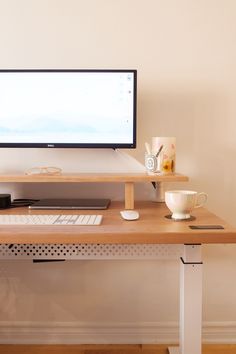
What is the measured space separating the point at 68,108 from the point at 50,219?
0.55 metres

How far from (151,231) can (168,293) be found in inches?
32.5

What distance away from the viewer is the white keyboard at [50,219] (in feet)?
3.89

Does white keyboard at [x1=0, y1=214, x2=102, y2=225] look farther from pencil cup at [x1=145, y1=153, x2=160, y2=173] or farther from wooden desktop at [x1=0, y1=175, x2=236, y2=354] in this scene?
pencil cup at [x1=145, y1=153, x2=160, y2=173]

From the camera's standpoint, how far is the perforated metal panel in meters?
1.37

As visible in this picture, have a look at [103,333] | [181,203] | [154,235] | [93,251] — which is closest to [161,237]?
[154,235]

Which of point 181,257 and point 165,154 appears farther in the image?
point 165,154

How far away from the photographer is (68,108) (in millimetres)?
1538

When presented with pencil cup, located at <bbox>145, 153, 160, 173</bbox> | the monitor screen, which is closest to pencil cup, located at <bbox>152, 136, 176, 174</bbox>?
pencil cup, located at <bbox>145, 153, 160, 173</bbox>

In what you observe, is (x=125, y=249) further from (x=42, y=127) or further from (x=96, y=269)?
(x=42, y=127)

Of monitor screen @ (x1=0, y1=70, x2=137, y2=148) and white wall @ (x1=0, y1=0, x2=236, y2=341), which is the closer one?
monitor screen @ (x1=0, y1=70, x2=137, y2=148)

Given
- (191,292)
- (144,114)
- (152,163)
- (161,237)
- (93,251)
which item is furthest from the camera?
(144,114)

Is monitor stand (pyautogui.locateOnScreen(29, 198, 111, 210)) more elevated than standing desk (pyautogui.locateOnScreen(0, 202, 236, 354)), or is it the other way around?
monitor stand (pyautogui.locateOnScreen(29, 198, 111, 210))

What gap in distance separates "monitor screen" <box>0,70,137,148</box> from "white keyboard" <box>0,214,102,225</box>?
0.39m

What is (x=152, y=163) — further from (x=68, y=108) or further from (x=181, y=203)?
(x=68, y=108)
